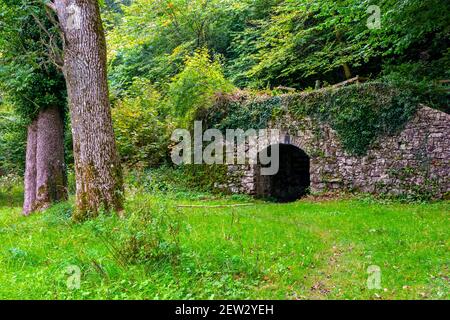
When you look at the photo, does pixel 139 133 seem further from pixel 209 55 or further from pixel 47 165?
pixel 47 165

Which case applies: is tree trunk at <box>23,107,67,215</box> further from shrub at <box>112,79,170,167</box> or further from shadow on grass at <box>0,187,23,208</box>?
shadow on grass at <box>0,187,23,208</box>

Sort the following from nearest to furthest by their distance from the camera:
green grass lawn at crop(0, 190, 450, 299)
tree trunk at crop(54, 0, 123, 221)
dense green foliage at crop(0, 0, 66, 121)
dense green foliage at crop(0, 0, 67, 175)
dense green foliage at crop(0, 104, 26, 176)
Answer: green grass lawn at crop(0, 190, 450, 299) → tree trunk at crop(54, 0, 123, 221) → dense green foliage at crop(0, 0, 67, 175) → dense green foliage at crop(0, 0, 66, 121) → dense green foliage at crop(0, 104, 26, 176)

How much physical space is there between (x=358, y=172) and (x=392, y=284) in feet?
25.2

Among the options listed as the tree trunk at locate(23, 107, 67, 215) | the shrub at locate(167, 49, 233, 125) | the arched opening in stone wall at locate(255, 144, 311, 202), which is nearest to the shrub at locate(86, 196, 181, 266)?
the tree trunk at locate(23, 107, 67, 215)

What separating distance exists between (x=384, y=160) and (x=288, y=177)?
4.31 metres

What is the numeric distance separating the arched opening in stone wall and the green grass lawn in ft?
20.9

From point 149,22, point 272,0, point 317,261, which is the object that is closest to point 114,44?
point 149,22

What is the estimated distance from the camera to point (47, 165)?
10.4 metres

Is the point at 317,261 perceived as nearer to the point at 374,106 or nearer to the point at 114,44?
the point at 374,106

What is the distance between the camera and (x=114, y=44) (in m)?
20.5

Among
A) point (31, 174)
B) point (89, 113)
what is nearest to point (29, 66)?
point (31, 174)

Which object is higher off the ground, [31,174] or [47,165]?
[47,165]

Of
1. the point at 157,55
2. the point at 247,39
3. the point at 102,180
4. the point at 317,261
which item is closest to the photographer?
the point at 317,261

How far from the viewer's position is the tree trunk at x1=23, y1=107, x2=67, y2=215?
1039cm
